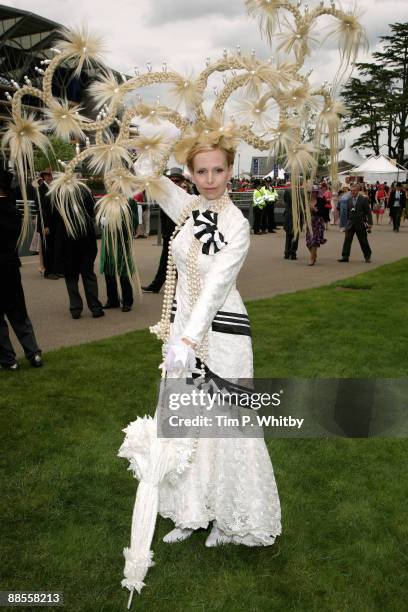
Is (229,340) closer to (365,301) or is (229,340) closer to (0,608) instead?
(0,608)

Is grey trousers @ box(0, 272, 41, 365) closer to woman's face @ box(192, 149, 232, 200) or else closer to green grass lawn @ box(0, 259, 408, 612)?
green grass lawn @ box(0, 259, 408, 612)

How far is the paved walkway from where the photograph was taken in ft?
27.3

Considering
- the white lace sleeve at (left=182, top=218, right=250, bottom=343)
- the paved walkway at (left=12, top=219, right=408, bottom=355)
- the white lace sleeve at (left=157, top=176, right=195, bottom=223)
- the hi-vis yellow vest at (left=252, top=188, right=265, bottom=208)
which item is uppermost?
the white lace sleeve at (left=157, top=176, right=195, bottom=223)

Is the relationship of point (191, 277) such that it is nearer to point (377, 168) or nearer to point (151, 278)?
point (151, 278)

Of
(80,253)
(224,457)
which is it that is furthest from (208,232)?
(80,253)

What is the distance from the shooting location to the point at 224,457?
10.4ft

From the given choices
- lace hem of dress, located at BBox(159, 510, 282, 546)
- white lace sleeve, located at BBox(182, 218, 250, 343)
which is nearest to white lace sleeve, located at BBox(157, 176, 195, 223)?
white lace sleeve, located at BBox(182, 218, 250, 343)

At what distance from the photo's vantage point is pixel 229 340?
305 cm

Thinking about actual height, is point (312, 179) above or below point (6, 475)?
above

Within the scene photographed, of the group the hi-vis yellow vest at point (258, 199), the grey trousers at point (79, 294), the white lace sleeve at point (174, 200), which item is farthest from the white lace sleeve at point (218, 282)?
the hi-vis yellow vest at point (258, 199)

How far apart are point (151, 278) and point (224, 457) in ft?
30.8

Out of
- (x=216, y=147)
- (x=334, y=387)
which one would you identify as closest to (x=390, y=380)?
(x=334, y=387)

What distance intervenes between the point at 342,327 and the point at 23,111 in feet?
20.3

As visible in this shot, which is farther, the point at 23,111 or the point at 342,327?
the point at 342,327
